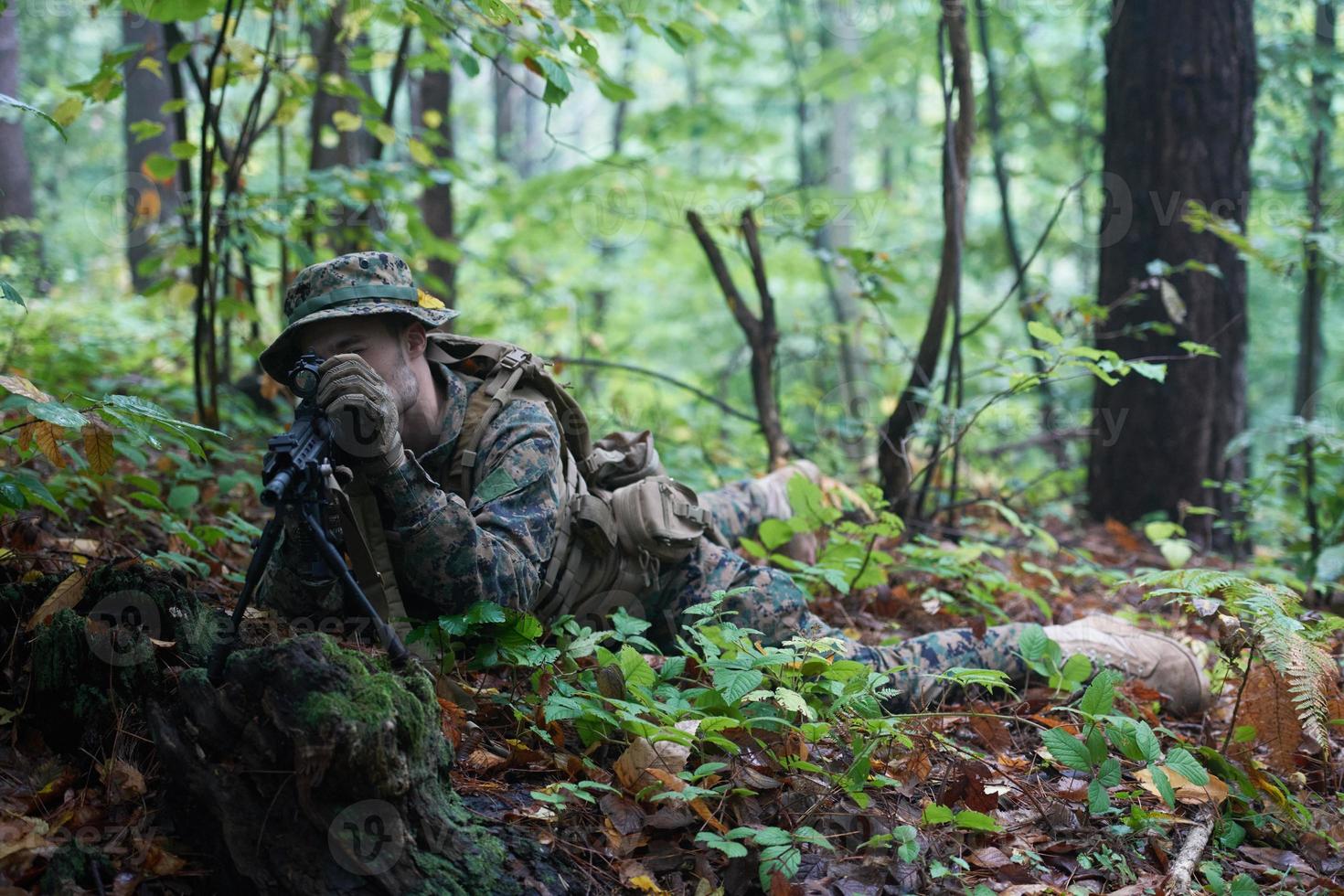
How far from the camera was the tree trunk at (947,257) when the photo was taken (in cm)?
563

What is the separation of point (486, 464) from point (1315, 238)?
4875 millimetres

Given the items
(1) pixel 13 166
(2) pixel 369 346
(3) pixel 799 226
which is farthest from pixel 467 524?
(1) pixel 13 166

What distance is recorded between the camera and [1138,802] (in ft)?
9.92

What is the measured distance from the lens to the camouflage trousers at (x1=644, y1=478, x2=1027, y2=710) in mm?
3717

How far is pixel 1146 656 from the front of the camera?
4.00m

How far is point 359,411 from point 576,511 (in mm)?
1101

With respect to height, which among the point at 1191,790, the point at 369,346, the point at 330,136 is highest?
the point at 330,136

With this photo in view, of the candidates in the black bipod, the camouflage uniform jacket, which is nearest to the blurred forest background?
the camouflage uniform jacket

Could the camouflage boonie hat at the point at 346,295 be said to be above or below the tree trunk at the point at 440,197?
below

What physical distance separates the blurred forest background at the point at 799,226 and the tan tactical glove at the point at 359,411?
836 millimetres

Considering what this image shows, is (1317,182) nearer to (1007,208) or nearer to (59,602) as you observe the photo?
(1007,208)

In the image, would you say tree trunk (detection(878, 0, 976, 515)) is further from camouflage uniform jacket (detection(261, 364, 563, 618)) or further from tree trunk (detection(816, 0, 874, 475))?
tree trunk (detection(816, 0, 874, 475))

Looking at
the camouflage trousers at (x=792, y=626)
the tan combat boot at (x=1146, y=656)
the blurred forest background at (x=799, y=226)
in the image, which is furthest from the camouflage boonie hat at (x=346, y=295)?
the tan combat boot at (x=1146, y=656)

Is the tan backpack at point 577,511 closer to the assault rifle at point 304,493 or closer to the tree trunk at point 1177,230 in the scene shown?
the assault rifle at point 304,493
